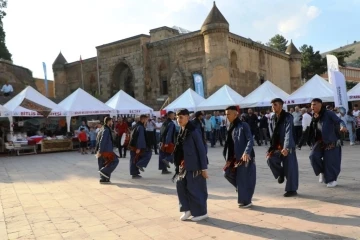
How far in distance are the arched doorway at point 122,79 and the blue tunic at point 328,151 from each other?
25.3 meters

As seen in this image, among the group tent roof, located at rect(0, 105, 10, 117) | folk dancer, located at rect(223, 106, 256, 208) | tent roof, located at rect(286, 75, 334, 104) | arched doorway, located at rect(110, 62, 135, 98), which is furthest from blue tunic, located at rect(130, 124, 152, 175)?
arched doorway, located at rect(110, 62, 135, 98)

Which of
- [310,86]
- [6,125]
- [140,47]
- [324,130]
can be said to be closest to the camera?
[324,130]

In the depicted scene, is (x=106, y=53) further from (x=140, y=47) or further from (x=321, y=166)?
(x=321, y=166)

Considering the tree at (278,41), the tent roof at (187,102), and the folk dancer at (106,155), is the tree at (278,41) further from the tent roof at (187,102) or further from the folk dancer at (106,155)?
the folk dancer at (106,155)

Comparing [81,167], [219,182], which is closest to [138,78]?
[81,167]

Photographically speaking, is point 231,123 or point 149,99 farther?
point 149,99

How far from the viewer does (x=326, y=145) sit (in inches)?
272

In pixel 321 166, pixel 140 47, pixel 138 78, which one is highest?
pixel 140 47

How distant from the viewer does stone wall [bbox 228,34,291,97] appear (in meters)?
26.9

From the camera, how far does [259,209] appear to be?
5.52 meters

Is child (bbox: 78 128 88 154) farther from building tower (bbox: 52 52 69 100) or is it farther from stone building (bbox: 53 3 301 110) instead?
building tower (bbox: 52 52 69 100)

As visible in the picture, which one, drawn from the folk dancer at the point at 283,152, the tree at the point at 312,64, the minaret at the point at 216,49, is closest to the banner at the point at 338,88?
the folk dancer at the point at 283,152

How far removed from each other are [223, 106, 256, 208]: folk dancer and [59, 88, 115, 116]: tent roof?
46.5ft

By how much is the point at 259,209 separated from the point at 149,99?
79.9ft
